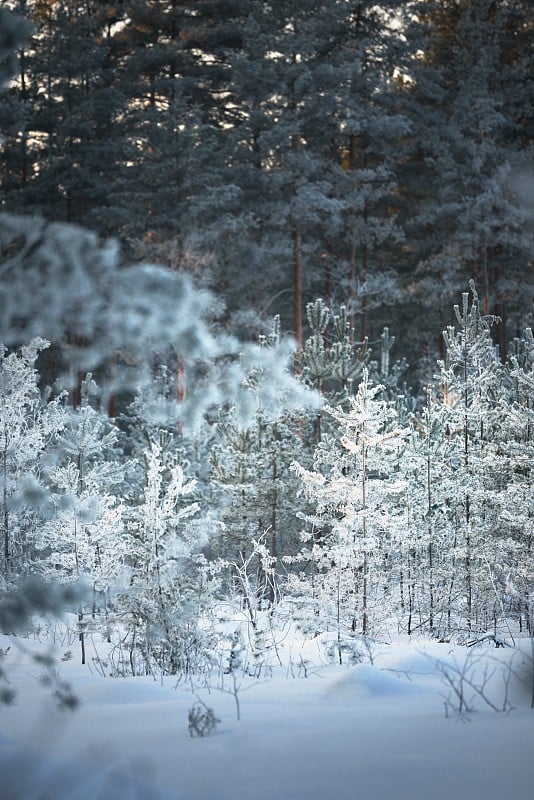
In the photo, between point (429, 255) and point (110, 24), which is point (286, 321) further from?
point (110, 24)

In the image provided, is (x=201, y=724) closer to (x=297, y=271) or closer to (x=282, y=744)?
(x=282, y=744)

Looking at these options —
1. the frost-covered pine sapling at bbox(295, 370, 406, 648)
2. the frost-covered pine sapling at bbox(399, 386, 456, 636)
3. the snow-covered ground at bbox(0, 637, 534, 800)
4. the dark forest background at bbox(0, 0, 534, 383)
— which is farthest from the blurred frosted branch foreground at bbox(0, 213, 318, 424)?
the dark forest background at bbox(0, 0, 534, 383)

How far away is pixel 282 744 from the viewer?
169 inches

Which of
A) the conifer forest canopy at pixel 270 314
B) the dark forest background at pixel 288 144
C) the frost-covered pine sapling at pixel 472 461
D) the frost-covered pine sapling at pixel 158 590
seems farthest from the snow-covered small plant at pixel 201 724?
the dark forest background at pixel 288 144

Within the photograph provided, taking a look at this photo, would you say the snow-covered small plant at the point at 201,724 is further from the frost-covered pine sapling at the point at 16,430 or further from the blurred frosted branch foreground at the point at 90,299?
the frost-covered pine sapling at the point at 16,430

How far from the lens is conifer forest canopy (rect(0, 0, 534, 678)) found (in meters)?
8.75

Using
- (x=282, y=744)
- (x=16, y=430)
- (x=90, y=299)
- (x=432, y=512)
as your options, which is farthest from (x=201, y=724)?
(x=432, y=512)

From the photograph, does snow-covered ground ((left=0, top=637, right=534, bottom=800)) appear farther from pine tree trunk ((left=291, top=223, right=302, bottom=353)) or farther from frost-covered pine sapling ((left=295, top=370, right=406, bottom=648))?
pine tree trunk ((left=291, top=223, right=302, bottom=353))

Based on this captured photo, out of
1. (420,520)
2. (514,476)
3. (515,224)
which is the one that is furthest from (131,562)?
(515,224)

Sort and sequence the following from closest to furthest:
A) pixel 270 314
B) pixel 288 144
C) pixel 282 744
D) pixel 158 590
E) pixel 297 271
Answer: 1. pixel 282 744
2. pixel 158 590
3. pixel 288 144
4. pixel 297 271
5. pixel 270 314

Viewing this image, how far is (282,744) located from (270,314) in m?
24.3

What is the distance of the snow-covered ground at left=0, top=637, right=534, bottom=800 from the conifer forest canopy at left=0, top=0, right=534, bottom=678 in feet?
3.25

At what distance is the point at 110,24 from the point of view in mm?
26406

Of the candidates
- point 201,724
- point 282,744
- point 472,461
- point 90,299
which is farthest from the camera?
point 472,461
